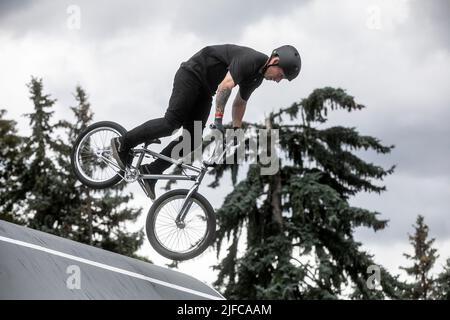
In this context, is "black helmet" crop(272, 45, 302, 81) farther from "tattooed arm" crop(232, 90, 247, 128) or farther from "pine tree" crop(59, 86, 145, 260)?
"pine tree" crop(59, 86, 145, 260)

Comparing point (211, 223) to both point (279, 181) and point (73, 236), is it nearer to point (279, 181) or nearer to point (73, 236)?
point (279, 181)

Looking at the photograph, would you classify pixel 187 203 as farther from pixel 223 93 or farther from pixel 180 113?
pixel 223 93

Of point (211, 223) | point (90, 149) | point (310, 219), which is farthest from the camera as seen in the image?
point (310, 219)

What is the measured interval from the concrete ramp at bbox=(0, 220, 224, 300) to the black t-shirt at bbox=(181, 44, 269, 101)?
80.4 inches

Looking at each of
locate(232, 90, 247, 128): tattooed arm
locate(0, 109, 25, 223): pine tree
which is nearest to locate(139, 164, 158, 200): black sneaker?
locate(232, 90, 247, 128): tattooed arm

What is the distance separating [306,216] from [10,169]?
13.1 m

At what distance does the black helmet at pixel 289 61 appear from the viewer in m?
5.53

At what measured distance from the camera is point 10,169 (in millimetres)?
27906

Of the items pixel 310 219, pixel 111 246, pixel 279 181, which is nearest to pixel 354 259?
pixel 310 219

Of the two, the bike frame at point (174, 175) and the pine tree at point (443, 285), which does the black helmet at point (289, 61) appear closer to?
the bike frame at point (174, 175)

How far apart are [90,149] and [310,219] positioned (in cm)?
1516

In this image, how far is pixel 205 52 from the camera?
6215 millimetres

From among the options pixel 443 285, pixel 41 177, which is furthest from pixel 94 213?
pixel 443 285

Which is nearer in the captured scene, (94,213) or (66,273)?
(66,273)
